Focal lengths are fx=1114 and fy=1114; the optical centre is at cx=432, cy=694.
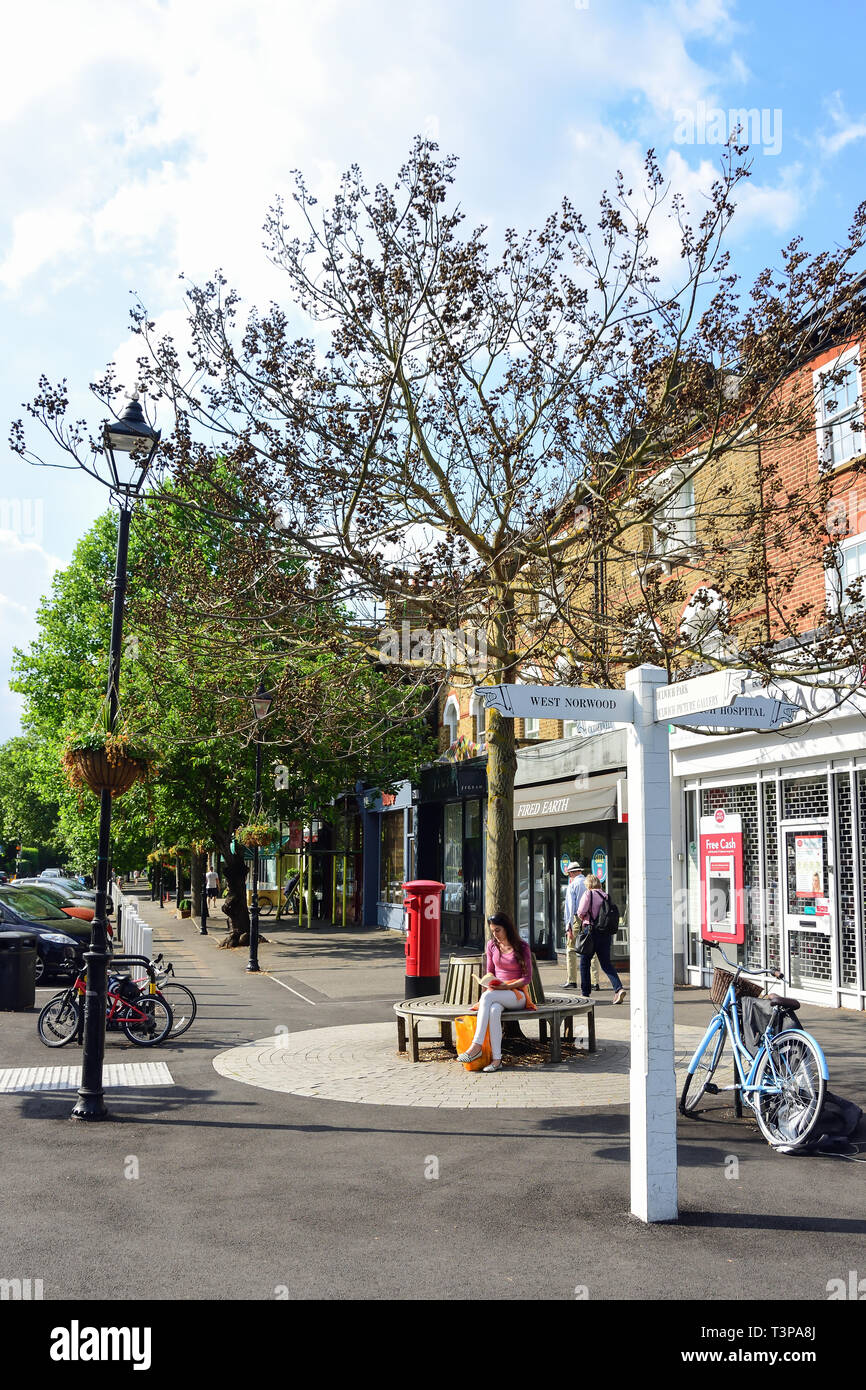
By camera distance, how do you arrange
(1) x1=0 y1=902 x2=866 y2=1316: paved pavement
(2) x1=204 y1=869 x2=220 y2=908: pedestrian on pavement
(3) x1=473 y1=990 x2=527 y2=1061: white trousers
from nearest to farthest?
(1) x1=0 y1=902 x2=866 y2=1316: paved pavement, (3) x1=473 y1=990 x2=527 y2=1061: white trousers, (2) x1=204 y1=869 x2=220 y2=908: pedestrian on pavement

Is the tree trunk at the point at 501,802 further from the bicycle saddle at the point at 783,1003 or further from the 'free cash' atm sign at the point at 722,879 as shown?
the 'free cash' atm sign at the point at 722,879

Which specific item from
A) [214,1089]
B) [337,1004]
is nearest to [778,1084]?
[214,1089]

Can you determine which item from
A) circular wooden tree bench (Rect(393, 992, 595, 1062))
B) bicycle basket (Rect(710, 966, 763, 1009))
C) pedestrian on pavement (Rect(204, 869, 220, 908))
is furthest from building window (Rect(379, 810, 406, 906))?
bicycle basket (Rect(710, 966, 763, 1009))

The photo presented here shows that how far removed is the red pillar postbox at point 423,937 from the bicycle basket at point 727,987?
5.52 metres

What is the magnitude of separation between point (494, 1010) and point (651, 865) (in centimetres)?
473

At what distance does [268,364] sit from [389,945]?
18.0 metres

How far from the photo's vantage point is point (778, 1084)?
7168mm

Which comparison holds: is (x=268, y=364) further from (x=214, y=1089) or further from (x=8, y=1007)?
(x=8, y=1007)

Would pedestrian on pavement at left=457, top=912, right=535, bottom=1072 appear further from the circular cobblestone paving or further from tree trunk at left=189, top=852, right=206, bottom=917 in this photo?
tree trunk at left=189, top=852, right=206, bottom=917

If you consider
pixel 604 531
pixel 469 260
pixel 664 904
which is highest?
pixel 469 260

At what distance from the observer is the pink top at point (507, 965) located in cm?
1004

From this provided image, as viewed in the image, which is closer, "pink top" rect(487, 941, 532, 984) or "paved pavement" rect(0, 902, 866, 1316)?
"paved pavement" rect(0, 902, 866, 1316)

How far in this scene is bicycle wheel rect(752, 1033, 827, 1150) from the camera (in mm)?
6844

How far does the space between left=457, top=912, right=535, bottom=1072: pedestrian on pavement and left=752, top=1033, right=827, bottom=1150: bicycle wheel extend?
9.75ft
